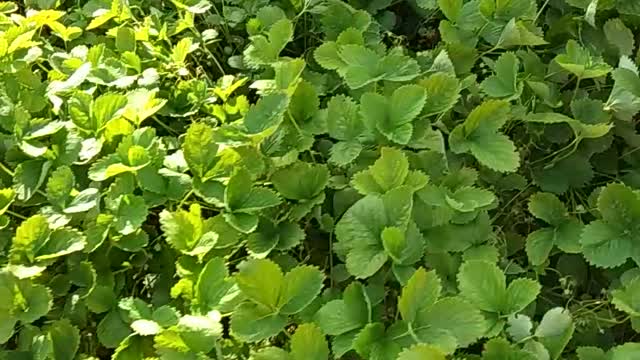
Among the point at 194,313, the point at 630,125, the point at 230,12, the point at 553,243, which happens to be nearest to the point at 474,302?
the point at 553,243

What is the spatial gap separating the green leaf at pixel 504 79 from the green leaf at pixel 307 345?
1.53 ft

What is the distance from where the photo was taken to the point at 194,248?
1087 millimetres

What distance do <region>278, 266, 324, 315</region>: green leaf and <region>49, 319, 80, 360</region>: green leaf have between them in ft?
0.88

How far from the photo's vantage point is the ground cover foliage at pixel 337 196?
3.25 feet

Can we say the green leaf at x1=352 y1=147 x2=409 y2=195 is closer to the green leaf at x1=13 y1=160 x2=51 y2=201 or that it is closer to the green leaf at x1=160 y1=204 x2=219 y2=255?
the green leaf at x1=160 y1=204 x2=219 y2=255

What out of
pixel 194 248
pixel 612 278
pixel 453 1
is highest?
pixel 453 1

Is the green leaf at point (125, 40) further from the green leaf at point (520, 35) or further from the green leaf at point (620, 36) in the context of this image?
the green leaf at point (620, 36)

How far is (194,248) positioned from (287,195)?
143 mm

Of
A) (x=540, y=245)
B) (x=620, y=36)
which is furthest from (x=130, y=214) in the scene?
(x=620, y=36)

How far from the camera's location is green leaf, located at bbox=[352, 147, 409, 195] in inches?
42.1

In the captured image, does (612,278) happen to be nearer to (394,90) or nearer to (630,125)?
(630,125)

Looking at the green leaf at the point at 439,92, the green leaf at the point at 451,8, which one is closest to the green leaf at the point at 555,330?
the green leaf at the point at 439,92

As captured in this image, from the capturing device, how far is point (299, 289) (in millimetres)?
993

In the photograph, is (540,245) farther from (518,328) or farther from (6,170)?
(6,170)
